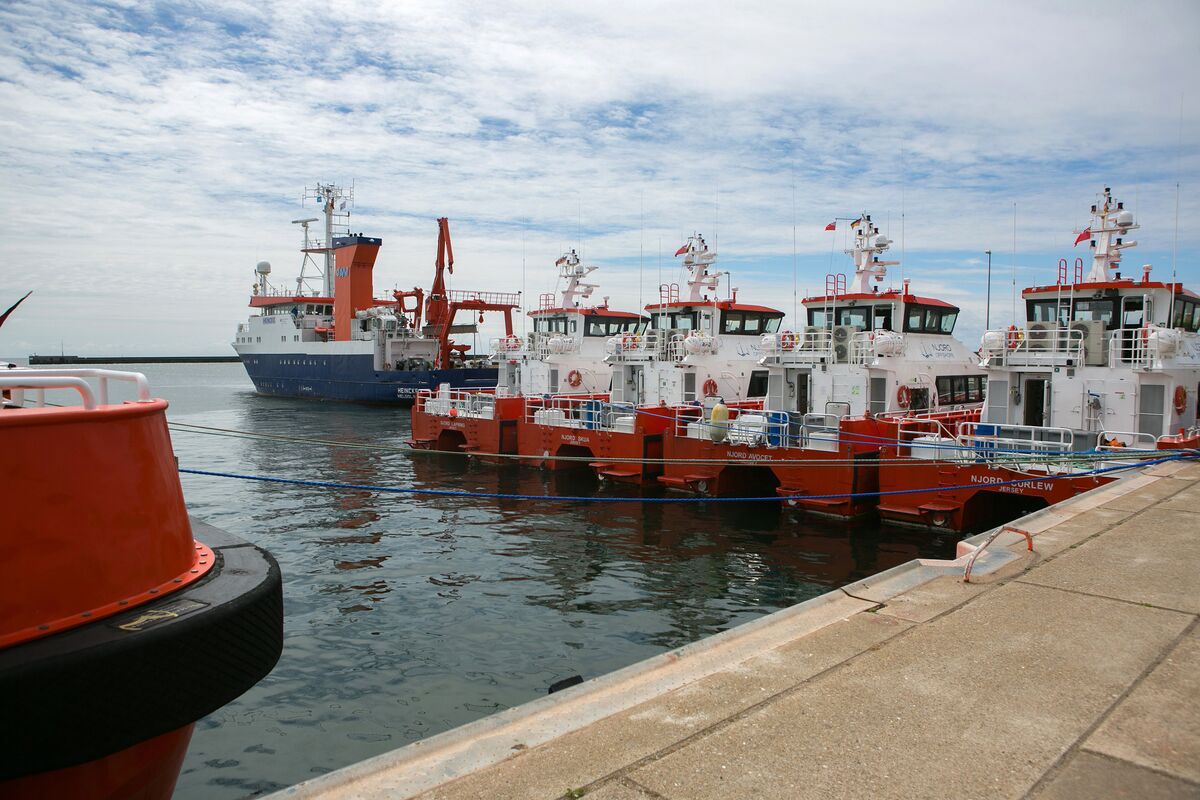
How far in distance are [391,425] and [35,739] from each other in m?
38.5

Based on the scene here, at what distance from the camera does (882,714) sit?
4.07 m

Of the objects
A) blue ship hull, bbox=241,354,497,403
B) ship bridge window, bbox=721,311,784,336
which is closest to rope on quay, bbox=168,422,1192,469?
ship bridge window, bbox=721,311,784,336

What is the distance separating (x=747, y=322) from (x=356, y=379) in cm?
3605

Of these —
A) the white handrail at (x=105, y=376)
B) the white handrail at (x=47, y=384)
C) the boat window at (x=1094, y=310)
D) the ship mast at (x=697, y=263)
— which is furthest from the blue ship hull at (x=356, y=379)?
the white handrail at (x=47, y=384)

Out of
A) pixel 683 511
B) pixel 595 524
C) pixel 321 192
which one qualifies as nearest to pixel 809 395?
pixel 683 511

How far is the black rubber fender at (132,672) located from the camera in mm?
3332

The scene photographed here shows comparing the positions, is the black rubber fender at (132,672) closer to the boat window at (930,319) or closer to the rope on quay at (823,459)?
the rope on quay at (823,459)

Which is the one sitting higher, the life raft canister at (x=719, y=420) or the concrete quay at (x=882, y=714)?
the life raft canister at (x=719, y=420)

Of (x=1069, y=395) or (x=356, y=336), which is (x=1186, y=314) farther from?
(x=356, y=336)

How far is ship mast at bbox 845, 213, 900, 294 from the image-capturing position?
21297mm

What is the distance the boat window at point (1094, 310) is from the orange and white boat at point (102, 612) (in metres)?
17.0

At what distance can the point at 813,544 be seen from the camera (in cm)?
1547

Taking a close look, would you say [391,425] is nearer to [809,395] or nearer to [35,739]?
[809,395]

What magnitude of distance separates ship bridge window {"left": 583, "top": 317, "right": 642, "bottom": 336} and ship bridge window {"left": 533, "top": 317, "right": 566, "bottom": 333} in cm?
107
